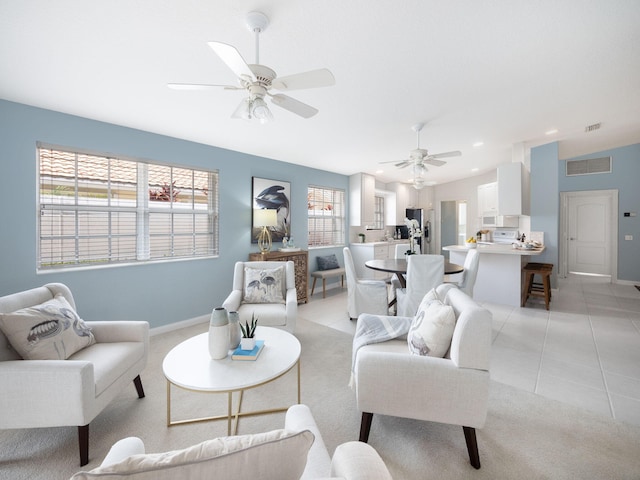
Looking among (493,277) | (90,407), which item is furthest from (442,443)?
(493,277)

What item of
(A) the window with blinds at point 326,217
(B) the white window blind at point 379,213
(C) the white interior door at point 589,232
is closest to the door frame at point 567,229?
(C) the white interior door at point 589,232

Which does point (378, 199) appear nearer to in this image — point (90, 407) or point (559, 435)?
point (559, 435)

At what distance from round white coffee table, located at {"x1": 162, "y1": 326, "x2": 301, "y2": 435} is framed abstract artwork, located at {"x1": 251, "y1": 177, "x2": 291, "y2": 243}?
2734 mm

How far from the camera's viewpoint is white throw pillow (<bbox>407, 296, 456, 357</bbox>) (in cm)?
163

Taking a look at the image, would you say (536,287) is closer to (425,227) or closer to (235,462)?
(425,227)

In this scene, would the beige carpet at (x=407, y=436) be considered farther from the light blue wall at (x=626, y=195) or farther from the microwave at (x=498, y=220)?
the light blue wall at (x=626, y=195)

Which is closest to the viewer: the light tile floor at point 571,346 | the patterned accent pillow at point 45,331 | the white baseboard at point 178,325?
the patterned accent pillow at point 45,331

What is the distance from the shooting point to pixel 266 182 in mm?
4645

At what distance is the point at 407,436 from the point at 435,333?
0.68m

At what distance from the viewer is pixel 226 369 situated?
168cm

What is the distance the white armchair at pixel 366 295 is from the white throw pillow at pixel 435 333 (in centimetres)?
189

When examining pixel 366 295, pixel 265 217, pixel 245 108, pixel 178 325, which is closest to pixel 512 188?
pixel 366 295

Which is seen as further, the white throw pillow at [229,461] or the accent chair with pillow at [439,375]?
the accent chair with pillow at [439,375]

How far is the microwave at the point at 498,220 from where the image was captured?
5727 mm
